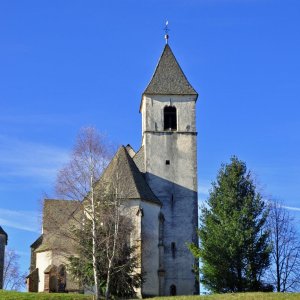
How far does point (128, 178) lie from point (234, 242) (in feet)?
31.5

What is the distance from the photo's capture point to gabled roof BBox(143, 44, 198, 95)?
52938 millimetres

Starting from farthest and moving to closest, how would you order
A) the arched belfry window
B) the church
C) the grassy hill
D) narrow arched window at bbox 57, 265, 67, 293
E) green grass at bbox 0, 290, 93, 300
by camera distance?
1. the arched belfry window
2. the church
3. narrow arched window at bbox 57, 265, 67, 293
4. green grass at bbox 0, 290, 93, 300
5. the grassy hill

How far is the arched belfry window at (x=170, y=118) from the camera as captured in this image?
52312 millimetres

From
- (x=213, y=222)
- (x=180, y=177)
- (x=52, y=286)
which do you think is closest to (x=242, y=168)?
(x=213, y=222)

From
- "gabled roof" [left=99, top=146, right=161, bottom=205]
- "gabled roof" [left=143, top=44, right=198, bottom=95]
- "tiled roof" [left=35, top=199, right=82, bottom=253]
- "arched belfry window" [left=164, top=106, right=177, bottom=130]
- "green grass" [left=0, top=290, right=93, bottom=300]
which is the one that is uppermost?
"gabled roof" [left=143, top=44, right=198, bottom=95]

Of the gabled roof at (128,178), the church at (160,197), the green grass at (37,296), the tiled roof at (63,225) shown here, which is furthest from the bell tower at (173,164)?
the green grass at (37,296)

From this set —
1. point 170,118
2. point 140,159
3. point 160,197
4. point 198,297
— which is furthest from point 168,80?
point 198,297

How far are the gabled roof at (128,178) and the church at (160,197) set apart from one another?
2 centimetres

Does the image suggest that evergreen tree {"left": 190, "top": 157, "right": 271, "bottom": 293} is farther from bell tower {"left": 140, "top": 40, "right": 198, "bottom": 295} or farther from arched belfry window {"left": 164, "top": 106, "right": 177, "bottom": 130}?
arched belfry window {"left": 164, "top": 106, "right": 177, "bottom": 130}

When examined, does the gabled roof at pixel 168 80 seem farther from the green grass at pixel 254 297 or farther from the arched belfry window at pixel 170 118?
the green grass at pixel 254 297

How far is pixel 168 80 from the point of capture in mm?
53812

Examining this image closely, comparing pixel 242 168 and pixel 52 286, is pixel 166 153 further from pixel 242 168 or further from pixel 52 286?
pixel 52 286

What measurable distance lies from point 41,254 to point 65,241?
21.8 feet

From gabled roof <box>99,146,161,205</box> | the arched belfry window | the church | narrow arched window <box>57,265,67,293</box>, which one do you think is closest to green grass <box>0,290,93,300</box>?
the church
